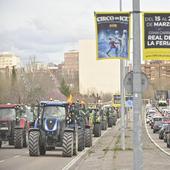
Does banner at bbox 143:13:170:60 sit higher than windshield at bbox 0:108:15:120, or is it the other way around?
banner at bbox 143:13:170:60

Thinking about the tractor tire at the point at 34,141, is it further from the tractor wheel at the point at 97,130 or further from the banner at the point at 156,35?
the tractor wheel at the point at 97,130

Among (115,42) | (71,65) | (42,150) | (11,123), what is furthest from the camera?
(71,65)

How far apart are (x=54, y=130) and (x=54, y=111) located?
1.17 m

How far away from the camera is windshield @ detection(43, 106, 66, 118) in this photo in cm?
2850

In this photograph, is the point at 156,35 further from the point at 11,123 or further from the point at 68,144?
the point at 11,123

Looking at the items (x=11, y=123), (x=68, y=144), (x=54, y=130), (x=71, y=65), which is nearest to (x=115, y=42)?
(x=68, y=144)

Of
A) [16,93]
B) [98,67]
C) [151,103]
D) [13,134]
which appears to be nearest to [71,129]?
[13,134]

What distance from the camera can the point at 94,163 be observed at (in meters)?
23.2

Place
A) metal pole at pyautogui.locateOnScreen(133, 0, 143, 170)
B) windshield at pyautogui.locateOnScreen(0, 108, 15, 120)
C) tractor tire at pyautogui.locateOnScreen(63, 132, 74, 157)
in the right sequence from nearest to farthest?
1. metal pole at pyautogui.locateOnScreen(133, 0, 143, 170)
2. tractor tire at pyautogui.locateOnScreen(63, 132, 74, 157)
3. windshield at pyautogui.locateOnScreen(0, 108, 15, 120)

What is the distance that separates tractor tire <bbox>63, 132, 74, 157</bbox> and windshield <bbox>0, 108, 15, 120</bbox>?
8535 mm

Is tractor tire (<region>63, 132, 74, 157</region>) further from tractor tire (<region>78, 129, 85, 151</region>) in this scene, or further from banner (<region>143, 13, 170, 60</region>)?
banner (<region>143, 13, 170, 60</region>)

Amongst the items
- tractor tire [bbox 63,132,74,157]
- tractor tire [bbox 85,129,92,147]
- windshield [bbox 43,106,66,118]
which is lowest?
tractor tire [bbox 85,129,92,147]

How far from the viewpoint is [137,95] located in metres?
13.1

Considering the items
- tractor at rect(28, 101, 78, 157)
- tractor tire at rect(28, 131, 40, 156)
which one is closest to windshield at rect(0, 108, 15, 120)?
tractor at rect(28, 101, 78, 157)
